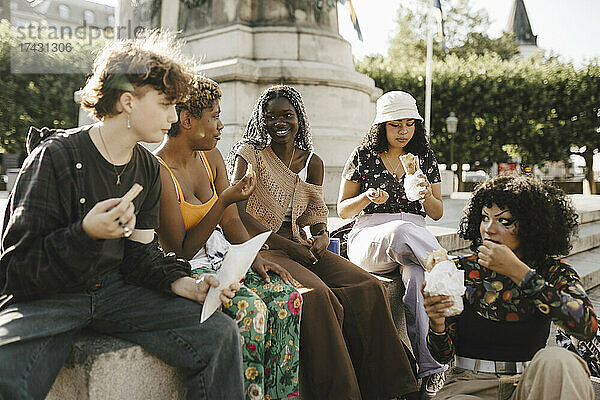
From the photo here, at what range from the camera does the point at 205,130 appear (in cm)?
288

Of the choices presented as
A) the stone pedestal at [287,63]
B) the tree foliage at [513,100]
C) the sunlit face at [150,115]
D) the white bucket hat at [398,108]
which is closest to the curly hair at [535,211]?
the white bucket hat at [398,108]

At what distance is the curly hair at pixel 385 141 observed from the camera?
4.04 metres

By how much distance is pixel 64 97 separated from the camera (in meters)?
21.0

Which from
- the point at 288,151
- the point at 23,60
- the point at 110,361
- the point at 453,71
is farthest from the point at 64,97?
the point at 110,361

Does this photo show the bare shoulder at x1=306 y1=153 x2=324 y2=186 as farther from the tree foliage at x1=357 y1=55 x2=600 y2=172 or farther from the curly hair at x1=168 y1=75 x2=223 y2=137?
the tree foliage at x1=357 y1=55 x2=600 y2=172

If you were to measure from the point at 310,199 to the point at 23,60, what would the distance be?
853 inches

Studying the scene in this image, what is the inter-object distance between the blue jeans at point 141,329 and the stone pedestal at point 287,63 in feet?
18.1

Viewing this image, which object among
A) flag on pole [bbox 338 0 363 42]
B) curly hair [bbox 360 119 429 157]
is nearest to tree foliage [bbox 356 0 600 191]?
flag on pole [bbox 338 0 363 42]

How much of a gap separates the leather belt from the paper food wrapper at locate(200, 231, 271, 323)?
1211mm

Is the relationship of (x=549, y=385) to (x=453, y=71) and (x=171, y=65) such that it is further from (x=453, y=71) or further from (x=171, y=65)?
(x=453, y=71)

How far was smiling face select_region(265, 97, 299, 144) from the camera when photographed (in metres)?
3.46

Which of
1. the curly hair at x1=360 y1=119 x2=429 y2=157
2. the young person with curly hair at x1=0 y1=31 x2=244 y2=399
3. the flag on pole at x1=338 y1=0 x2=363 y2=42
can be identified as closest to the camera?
the young person with curly hair at x1=0 y1=31 x2=244 y2=399

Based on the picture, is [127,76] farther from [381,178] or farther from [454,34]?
[454,34]

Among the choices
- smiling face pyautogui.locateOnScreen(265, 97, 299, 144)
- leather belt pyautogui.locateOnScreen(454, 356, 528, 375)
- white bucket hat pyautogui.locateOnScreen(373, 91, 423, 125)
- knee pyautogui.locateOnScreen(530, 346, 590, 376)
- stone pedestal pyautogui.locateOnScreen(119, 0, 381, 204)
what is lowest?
leather belt pyautogui.locateOnScreen(454, 356, 528, 375)
